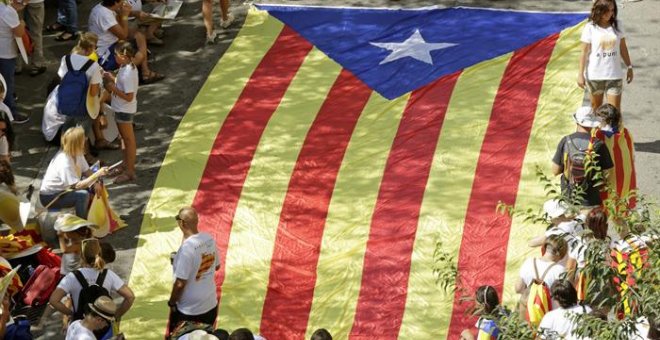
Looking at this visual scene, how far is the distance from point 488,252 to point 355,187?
1.66 m

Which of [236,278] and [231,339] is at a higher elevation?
[231,339]

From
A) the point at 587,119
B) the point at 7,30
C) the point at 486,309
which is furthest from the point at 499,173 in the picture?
Result: the point at 7,30

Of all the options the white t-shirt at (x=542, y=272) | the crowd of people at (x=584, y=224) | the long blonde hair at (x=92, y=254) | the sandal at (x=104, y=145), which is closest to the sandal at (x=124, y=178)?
the sandal at (x=104, y=145)

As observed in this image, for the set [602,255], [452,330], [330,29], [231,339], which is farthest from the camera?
[330,29]

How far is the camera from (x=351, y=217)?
40.9ft

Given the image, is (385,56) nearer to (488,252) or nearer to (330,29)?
(330,29)

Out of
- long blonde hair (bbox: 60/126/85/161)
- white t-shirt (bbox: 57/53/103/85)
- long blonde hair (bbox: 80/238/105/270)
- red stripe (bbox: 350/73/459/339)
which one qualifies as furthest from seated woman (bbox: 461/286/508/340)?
white t-shirt (bbox: 57/53/103/85)

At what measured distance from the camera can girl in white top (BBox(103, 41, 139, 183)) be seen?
1292 cm

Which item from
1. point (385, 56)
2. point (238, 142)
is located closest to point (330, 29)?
point (385, 56)

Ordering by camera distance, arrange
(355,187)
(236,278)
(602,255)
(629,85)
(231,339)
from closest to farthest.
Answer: (602,255) → (231,339) → (236,278) → (355,187) → (629,85)

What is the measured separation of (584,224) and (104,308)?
395 centimetres

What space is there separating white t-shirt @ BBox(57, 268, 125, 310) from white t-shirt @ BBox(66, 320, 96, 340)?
1.56 ft

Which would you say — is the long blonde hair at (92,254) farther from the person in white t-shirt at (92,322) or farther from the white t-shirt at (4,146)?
the white t-shirt at (4,146)

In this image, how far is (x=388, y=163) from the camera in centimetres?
1309
